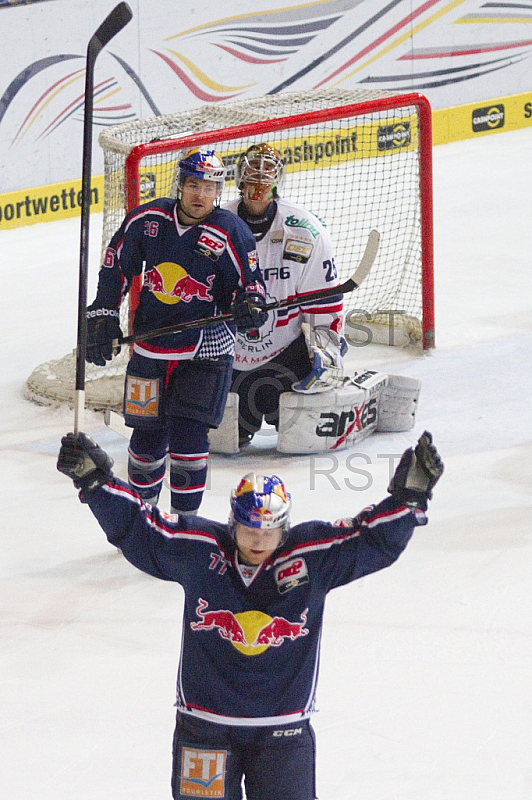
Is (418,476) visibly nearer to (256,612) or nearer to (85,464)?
(256,612)

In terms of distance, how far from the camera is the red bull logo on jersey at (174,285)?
4.15 meters

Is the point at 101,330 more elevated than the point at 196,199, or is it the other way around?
the point at 196,199

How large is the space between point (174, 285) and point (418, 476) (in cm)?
176

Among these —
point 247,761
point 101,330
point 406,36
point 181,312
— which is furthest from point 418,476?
point 406,36

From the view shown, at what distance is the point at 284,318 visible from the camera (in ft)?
17.2

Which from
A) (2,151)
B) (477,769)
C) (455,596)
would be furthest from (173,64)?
(477,769)

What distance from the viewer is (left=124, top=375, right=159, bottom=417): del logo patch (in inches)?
166

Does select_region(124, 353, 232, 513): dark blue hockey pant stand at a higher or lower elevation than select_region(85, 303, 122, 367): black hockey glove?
lower

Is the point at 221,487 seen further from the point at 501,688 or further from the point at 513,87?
the point at 513,87

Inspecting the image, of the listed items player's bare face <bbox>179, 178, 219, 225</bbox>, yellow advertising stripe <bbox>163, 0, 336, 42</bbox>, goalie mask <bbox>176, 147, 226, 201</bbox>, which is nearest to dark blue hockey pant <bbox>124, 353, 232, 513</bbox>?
player's bare face <bbox>179, 178, 219, 225</bbox>

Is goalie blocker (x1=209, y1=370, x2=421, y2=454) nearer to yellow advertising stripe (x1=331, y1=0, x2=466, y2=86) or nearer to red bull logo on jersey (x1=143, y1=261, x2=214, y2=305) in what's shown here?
red bull logo on jersey (x1=143, y1=261, x2=214, y2=305)

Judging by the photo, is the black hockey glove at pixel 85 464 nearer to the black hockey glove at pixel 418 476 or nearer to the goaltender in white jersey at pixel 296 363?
the black hockey glove at pixel 418 476

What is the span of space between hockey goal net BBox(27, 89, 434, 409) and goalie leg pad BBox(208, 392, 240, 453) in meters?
0.58

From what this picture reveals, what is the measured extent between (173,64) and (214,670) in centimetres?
731
